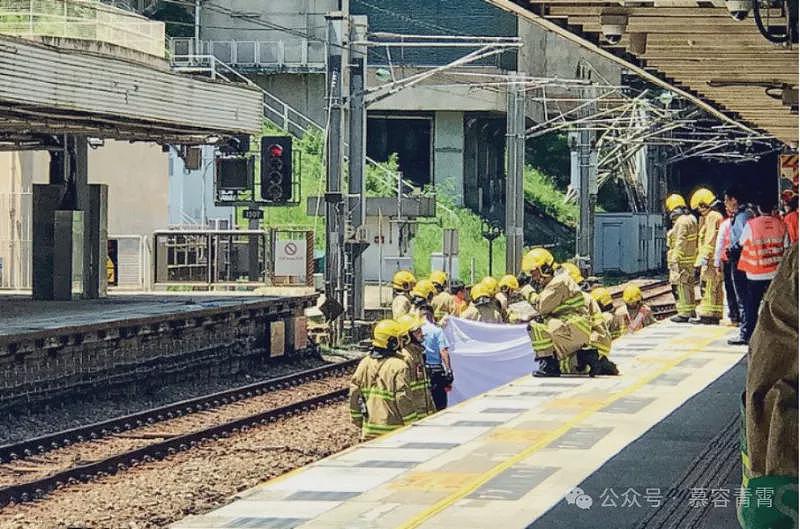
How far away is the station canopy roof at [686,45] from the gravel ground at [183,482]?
4504 mm

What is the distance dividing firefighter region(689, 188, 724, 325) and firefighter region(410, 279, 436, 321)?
3.32 m

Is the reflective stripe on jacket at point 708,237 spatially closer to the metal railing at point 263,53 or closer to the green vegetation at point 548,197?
the metal railing at point 263,53

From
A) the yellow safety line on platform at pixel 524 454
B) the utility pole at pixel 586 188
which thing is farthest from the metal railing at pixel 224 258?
the yellow safety line on platform at pixel 524 454

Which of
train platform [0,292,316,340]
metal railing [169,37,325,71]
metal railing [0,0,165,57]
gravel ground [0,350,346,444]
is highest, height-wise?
metal railing [169,37,325,71]

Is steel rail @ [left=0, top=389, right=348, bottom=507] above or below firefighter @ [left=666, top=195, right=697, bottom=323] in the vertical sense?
below

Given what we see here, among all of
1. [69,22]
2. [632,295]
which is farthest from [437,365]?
[69,22]

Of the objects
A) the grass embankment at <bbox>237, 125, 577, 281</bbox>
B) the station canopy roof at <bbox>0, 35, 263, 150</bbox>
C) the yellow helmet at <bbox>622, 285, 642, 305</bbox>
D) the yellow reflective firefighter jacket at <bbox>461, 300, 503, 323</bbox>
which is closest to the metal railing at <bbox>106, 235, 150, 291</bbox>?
the station canopy roof at <bbox>0, 35, 263, 150</bbox>

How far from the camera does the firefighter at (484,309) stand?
21625mm

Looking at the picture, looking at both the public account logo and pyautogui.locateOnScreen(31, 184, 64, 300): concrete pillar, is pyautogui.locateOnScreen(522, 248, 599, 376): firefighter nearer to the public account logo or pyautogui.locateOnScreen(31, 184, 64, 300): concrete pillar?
the public account logo

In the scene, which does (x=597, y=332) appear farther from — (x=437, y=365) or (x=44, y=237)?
(x=44, y=237)

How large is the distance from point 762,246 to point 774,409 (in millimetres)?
9960

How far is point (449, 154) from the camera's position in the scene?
58531 millimetres

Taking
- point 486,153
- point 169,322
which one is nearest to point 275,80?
point 486,153

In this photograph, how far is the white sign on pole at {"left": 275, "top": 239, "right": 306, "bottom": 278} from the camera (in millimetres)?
35469
